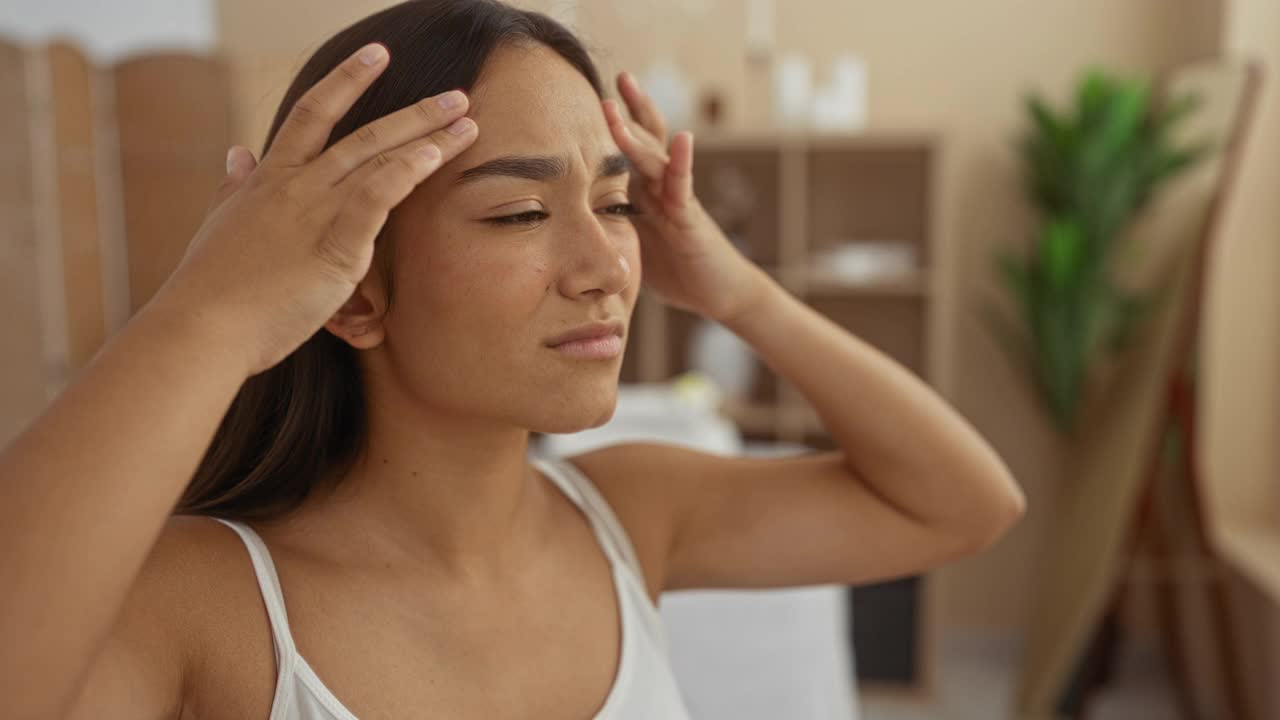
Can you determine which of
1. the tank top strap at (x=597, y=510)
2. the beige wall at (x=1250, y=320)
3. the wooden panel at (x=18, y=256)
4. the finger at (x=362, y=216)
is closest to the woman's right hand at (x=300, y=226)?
the finger at (x=362, y=216)

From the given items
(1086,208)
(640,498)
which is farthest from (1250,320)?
(640,498)

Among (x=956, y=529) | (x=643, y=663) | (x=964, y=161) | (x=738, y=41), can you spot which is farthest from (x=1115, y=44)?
(x=643, y=663)

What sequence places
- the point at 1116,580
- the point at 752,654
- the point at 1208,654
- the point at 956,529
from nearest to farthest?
the point at 956,529
the point at 752,654
the point at 1116,580
the point at 1208,654

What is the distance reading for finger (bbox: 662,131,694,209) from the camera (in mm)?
984

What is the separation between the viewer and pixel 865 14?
397 centimetres

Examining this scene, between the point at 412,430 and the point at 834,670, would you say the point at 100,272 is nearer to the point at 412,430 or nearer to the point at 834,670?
the point at 834,670

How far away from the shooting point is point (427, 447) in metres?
0.91

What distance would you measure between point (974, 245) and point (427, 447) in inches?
134

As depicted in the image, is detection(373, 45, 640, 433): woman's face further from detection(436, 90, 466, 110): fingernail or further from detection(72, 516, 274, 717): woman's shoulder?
detection(72, 516, 274, 717): woman's shoulder

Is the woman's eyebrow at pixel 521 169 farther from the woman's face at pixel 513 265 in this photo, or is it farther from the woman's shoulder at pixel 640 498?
the woman's shoulder at pixel 640 498

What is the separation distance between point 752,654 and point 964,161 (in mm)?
2370

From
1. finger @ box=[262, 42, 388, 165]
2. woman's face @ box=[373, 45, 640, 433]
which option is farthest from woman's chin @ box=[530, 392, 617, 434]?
finger @ box=[262, 42, 388, 165]

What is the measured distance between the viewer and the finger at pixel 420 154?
0.70 m

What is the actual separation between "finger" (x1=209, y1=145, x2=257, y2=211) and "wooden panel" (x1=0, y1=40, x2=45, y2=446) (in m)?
3.17
